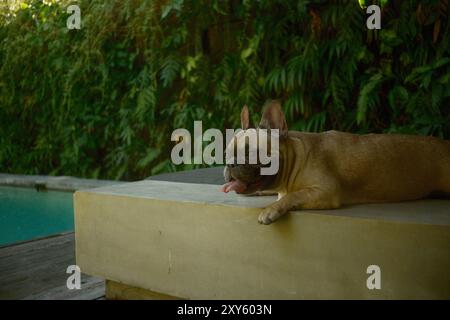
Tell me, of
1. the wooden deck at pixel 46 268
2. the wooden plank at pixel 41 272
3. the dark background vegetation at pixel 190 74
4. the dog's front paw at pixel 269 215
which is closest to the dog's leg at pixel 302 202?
the dog's front paw at pixel 269 215

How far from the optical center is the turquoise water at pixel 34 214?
5.88m

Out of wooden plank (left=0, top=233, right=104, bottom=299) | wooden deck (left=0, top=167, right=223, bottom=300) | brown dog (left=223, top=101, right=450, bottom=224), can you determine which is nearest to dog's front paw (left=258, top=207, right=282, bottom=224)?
brown dog (left=223, top=101, right=450, bottom=224)

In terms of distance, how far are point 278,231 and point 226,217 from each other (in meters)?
0.26

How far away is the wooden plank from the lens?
2689 mm

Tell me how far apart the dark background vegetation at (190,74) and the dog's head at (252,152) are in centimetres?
239

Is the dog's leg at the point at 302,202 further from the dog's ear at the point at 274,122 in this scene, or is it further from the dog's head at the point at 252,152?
the dog's ear at the point at 274,122

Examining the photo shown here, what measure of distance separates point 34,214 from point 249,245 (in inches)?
196

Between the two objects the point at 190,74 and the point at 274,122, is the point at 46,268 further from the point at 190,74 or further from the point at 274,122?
the point at 190,74

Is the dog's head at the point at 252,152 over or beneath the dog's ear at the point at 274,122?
beneath

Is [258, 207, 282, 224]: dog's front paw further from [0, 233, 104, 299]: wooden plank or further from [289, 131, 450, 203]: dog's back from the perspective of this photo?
[0, 233, 104, 299]: wooden plank

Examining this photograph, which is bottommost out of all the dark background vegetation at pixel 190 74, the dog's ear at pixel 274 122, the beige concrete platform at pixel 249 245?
the beige concrete platform at pixel 249 245
